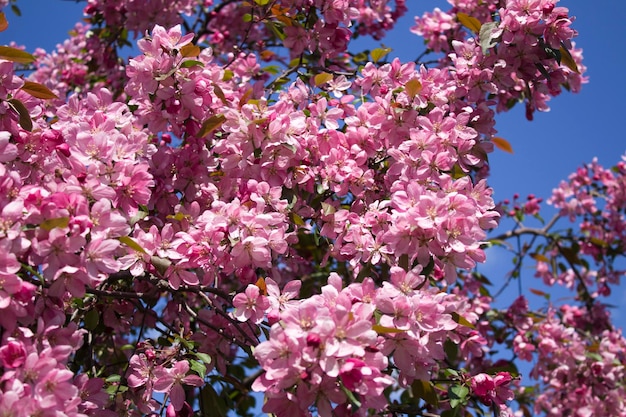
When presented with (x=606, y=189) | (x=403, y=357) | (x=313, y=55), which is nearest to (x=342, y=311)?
(x=403, y=357)

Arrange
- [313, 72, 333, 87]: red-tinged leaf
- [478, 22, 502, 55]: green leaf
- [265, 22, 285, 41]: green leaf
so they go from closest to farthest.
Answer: [478, 22, 502, 55]: green leaf → [313, 72, 333, 87]: red-tinged leaf → [265, 22, 285, 41]: green leaf

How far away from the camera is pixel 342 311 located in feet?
4.71

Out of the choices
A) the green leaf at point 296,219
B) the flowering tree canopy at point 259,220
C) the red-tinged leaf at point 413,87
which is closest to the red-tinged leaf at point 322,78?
the flowering tree canopy at point 259,220

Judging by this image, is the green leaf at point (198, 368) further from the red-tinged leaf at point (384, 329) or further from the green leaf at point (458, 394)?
the green leaf at point (458, 394)

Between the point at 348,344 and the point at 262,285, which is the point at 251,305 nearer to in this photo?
the point at 262,285

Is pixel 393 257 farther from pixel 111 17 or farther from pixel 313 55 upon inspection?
pixel 111 17

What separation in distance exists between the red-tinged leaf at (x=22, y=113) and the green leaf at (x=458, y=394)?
1.56 meters

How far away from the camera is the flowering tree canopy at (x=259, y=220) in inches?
57.9

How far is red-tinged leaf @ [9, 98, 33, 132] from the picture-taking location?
6.17ft

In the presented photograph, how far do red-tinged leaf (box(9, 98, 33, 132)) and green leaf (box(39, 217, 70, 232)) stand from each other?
559mm

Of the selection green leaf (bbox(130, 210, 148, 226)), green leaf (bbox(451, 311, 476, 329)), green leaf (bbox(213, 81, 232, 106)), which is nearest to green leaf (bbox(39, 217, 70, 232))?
green leaf (bbox(130, 210, 148, 226))

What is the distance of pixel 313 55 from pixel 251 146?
108cm

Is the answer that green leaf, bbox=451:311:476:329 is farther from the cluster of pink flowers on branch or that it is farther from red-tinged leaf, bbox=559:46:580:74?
red-tinged leaf, bbox=559:46:580:74

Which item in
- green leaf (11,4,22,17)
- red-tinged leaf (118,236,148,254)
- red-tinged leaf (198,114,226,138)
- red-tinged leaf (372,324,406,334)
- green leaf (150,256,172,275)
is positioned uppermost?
green leaf (11,4,22,17)
